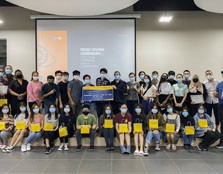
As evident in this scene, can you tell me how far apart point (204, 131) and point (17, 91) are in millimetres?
4536

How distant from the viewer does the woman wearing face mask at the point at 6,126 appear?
4844 millimetres

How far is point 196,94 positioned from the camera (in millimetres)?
5148

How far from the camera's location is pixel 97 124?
5246mm

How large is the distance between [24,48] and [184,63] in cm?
561

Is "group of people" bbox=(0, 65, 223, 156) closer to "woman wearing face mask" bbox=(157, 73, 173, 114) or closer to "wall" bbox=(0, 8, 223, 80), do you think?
"woman wearing face mask" bbox=(157, 73, 173, 114)

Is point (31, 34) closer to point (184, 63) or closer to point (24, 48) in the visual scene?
point (24, 48)

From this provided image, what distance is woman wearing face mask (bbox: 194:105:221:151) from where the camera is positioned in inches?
186

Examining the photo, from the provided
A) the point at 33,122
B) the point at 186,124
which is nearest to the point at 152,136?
the point at 186,124

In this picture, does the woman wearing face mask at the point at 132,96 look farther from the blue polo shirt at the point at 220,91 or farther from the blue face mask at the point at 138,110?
the blue polo shirt at the point at 220,91

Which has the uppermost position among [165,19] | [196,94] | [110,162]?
[165,19]

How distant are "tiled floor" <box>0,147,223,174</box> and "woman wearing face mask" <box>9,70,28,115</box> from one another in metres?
1.23

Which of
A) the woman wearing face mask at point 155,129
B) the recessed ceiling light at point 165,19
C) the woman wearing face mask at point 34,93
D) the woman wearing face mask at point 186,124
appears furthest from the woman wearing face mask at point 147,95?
the recessed ceiling light at point 165,19

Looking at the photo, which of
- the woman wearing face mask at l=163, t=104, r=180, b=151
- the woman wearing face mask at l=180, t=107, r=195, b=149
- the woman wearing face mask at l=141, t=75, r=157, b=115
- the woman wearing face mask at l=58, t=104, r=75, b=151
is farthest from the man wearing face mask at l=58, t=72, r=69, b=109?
the woman wearing face mask at l=180, t=107, r=195, b=149

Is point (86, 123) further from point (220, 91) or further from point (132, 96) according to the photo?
point (220, 91)
